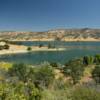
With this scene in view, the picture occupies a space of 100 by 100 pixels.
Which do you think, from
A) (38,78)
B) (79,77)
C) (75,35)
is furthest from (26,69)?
(75,35)

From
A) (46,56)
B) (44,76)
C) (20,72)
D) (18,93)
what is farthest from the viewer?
(46,56)

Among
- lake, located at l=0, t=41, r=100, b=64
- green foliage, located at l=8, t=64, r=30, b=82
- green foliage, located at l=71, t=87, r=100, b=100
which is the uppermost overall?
green foliage, located at l=71, t=87, r=100, b=100

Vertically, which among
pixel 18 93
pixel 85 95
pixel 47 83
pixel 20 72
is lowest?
pixel 47 83

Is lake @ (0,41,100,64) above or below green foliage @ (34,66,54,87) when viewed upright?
below

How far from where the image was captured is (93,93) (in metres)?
8.29

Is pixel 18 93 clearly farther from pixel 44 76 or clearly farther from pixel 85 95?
pixel 44 76

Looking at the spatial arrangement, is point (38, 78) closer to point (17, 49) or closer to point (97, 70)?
point (97, 70)

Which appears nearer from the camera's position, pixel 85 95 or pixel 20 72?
Result: pixel 85 95

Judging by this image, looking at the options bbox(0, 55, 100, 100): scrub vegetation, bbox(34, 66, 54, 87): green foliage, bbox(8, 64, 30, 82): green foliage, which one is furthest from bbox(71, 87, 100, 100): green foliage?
bbox(8, 64, 30, 82): green foliage

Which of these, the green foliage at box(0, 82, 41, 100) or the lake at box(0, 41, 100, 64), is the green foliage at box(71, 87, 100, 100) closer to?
the green foliage at box(0, 82, 41, 100)

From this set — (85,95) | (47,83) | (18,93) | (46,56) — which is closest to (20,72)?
(47,83)

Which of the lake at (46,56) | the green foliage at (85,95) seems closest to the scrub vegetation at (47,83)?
the green foliage at (85,95)

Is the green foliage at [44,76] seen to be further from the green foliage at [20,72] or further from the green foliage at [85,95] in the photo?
the green foliage at [85,95]

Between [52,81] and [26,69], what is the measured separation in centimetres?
303
